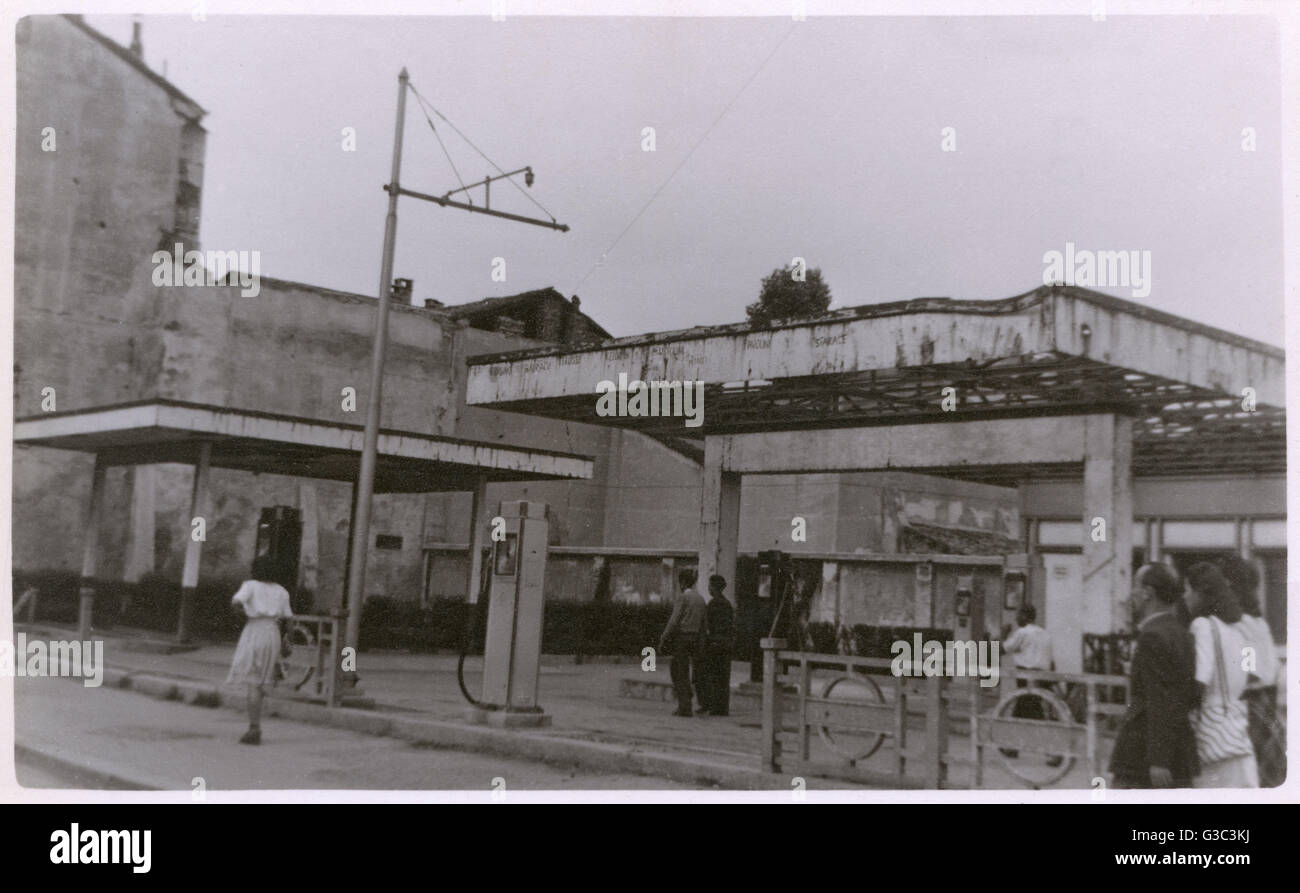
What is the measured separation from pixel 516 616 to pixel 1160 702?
271 inches

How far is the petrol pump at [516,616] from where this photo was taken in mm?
12289

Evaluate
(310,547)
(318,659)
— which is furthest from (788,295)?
(318,659)

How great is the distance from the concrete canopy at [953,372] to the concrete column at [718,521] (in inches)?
23.2

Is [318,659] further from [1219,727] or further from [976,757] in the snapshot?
[1219,727]

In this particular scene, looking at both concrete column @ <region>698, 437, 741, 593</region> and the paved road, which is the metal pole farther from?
concrete column @ <region>698, 437, 741, 593</region>

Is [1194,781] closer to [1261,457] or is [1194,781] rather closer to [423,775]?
[423,775]

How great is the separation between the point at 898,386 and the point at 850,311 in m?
1.74

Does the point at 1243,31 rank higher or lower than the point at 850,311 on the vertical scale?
higher

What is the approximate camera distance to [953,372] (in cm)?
1391

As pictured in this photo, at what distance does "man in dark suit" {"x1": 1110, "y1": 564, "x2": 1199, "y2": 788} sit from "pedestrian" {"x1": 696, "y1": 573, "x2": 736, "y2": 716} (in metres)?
8.31

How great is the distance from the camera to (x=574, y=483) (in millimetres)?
37781

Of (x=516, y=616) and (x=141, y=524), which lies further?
(x=141, y=524)
